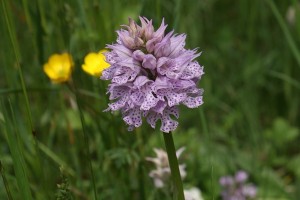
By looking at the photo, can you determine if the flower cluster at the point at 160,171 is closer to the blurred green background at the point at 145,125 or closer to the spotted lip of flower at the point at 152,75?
the blurred green background at the point at 145,125

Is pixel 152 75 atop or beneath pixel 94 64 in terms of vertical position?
beneath

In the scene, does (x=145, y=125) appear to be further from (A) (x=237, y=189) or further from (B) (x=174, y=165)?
(B) (x=174, y=165)

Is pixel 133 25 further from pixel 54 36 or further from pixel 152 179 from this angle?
pixel 54 36

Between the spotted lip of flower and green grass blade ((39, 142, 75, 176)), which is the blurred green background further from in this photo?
the spotted lip of flower

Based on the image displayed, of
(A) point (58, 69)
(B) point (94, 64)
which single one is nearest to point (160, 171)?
(B) point (94, 64)

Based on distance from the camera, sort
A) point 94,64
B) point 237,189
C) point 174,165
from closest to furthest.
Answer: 1. point 174,165
2. point 94,64
3. point 237,189

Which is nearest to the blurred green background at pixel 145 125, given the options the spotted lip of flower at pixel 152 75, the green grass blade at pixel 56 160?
the green grass blade at pixel 56 160

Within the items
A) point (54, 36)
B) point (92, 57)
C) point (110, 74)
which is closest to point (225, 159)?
point (92, 57)

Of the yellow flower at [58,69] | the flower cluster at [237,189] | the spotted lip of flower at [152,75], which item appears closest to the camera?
the spotted lip of flower at [152,75]
